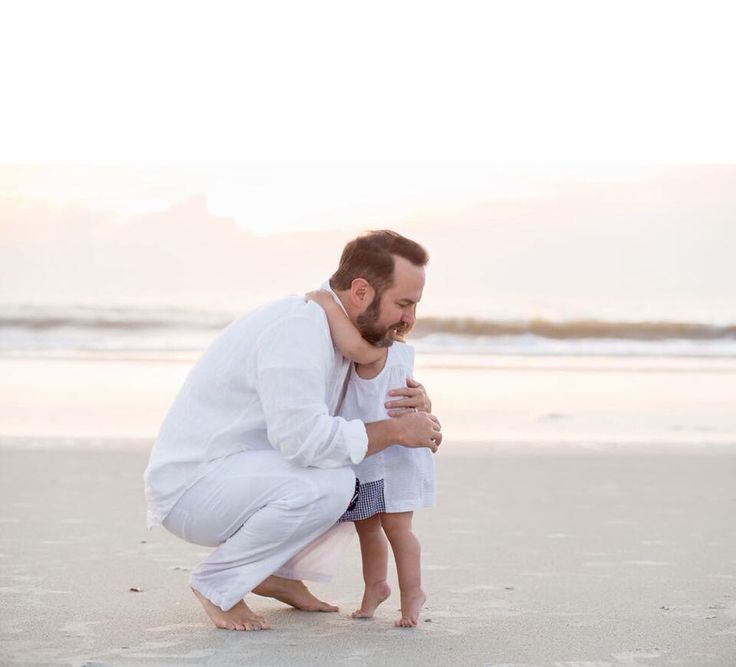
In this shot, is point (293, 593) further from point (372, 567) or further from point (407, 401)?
point (407, 401)

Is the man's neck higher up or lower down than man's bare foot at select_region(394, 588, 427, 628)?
higher up

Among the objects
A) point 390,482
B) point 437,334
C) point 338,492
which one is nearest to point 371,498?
point 390,482

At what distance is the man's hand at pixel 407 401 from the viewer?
11.8 feet

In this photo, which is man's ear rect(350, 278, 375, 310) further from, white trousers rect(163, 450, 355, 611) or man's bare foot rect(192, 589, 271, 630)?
man's bare foot rect(192, 589, 271, 630)

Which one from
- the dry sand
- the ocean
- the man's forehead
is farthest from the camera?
the ocean

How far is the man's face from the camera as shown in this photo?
3.46m

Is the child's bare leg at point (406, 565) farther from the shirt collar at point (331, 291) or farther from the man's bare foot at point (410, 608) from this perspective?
the shirt collar at point (331, 291)

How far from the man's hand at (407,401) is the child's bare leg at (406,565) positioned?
301 mm

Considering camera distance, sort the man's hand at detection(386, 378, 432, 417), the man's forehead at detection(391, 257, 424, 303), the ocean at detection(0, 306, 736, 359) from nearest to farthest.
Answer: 1. the man's forehead at detection(391, 257, 424, 303)
2. the man's hand at detection(386, 378, 432, 417)
3. the ocean at detection(0, 306, 736, 359)

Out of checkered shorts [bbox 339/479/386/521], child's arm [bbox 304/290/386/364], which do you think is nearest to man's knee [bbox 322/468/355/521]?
checkered shorts [bbox 339/479/386/521]

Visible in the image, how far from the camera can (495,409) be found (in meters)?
10.4

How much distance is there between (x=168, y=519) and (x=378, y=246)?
988 millimetres

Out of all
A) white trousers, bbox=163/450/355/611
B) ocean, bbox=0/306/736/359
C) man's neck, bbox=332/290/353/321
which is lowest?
ocean, bbox=0/306/736/359

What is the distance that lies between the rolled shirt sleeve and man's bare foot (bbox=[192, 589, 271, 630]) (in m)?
0.48
